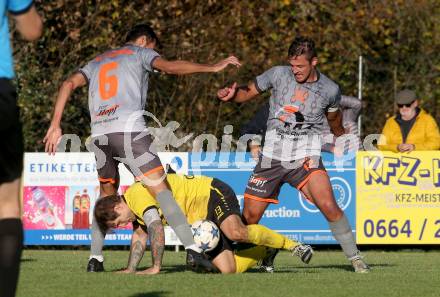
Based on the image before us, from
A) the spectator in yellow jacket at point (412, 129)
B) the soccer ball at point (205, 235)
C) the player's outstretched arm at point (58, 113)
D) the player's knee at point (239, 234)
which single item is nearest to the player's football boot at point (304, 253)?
the player's knee at point (239, 234)

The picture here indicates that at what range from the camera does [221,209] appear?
31.7 ft

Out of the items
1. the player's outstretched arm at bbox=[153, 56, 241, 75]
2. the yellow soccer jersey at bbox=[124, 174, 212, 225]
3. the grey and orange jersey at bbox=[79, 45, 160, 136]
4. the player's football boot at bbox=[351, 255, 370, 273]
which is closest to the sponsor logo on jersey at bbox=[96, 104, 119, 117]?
the grey and orange jersey at bbox=[79, 45, 160, 136]

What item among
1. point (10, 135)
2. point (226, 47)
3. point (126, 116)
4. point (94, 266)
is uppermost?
point (226, 47)

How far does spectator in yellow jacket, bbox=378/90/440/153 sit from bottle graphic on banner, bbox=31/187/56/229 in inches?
175

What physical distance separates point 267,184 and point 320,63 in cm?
902

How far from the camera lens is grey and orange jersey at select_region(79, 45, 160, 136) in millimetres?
9352

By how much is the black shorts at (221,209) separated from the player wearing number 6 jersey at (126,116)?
0.63 meters

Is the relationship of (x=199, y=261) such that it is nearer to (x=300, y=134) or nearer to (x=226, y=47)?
(x=300, y=134)

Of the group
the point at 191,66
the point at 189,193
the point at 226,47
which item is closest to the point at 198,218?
the point at 189,193

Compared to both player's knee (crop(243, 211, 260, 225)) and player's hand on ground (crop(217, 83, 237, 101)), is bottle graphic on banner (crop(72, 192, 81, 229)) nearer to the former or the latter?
player's knee (crop(243, 211, 260, 225))

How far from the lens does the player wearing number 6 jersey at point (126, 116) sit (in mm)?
8938

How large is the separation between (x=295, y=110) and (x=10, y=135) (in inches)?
192

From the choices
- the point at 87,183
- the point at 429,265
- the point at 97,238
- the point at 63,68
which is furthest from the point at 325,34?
the point at 97,238

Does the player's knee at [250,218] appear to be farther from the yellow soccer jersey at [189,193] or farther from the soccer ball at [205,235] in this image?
the soccer ball at [205,235]
